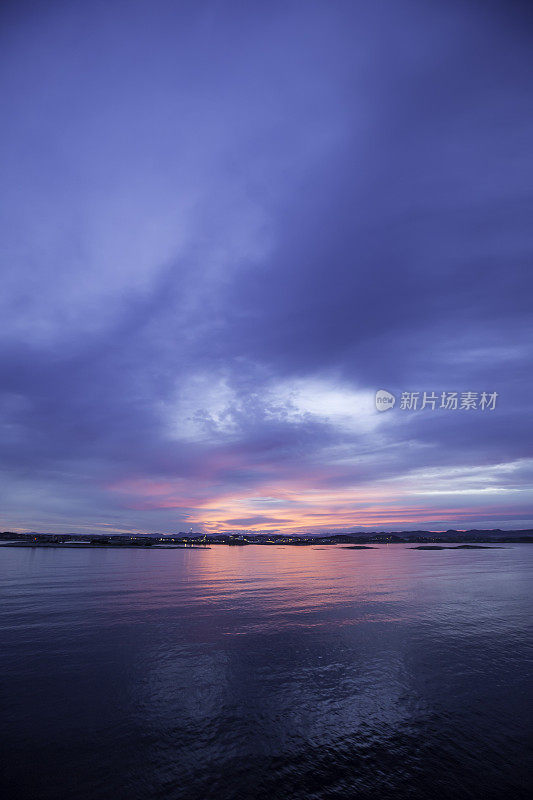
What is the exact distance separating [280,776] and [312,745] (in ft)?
5.73

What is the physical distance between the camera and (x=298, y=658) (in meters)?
18.5

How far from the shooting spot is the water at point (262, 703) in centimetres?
974

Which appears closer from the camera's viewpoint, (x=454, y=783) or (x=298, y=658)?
(x=454, y=783)

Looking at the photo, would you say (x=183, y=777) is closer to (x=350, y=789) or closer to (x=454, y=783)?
(x=350, y=789)

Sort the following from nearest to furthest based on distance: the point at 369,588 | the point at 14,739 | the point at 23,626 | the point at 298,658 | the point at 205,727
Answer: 1. the point at 14,739
2. the point at 205,727
3. the point at 298,658
4. the point at 23,626
5. the point at 369,588

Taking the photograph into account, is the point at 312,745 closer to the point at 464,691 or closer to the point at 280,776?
the point at 280,776

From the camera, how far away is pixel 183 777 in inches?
383

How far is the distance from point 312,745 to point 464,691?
7689 mm

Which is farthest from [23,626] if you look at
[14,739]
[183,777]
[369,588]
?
[369,588]

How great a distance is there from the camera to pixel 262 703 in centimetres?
1380

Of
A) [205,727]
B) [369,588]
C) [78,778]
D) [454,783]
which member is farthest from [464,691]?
[369,588]

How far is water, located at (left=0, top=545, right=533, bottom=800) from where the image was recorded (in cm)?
974

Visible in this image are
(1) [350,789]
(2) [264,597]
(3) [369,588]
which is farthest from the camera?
(3) [369,588]

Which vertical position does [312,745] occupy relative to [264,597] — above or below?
above
